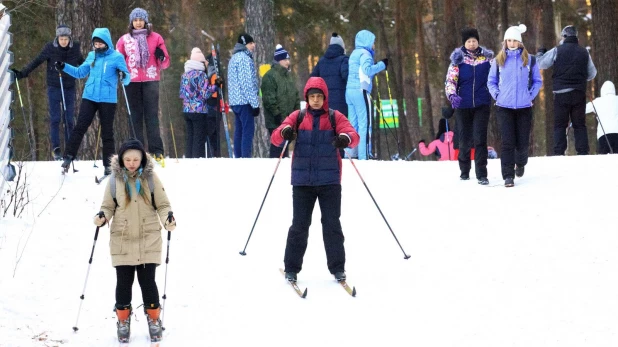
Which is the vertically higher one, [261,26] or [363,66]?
[261,26]

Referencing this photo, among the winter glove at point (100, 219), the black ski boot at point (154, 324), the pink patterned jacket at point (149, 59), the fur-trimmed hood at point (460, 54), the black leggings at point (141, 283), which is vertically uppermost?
the pink patterned jacket at point (149, 59)

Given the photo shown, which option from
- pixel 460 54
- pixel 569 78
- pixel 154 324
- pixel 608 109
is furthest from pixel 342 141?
pixel 608 109

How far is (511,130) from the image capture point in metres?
11.6

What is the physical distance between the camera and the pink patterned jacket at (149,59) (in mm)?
12570

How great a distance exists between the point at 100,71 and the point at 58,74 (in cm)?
276

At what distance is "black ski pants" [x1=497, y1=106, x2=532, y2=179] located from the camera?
37.9ft

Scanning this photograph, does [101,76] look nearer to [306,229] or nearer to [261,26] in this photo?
[306,229]

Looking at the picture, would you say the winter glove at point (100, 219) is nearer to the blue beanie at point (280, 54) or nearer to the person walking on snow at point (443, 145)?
the blue beanie at point (280, 54)

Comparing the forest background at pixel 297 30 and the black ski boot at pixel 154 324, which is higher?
the forest background at pixel 297 30

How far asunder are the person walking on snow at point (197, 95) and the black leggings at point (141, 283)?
8.04 meters

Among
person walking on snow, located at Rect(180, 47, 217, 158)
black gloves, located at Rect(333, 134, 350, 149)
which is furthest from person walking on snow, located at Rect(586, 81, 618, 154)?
black gloves, located at Rect(333, 134, 350, 149)

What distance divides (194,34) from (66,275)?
21146 millimetres

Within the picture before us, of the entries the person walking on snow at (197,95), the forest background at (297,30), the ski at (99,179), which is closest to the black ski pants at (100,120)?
the ski at (99,179)

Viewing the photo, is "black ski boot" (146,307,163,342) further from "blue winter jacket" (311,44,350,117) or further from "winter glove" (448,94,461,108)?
"blue winter jacket" (311,44,350,117)
